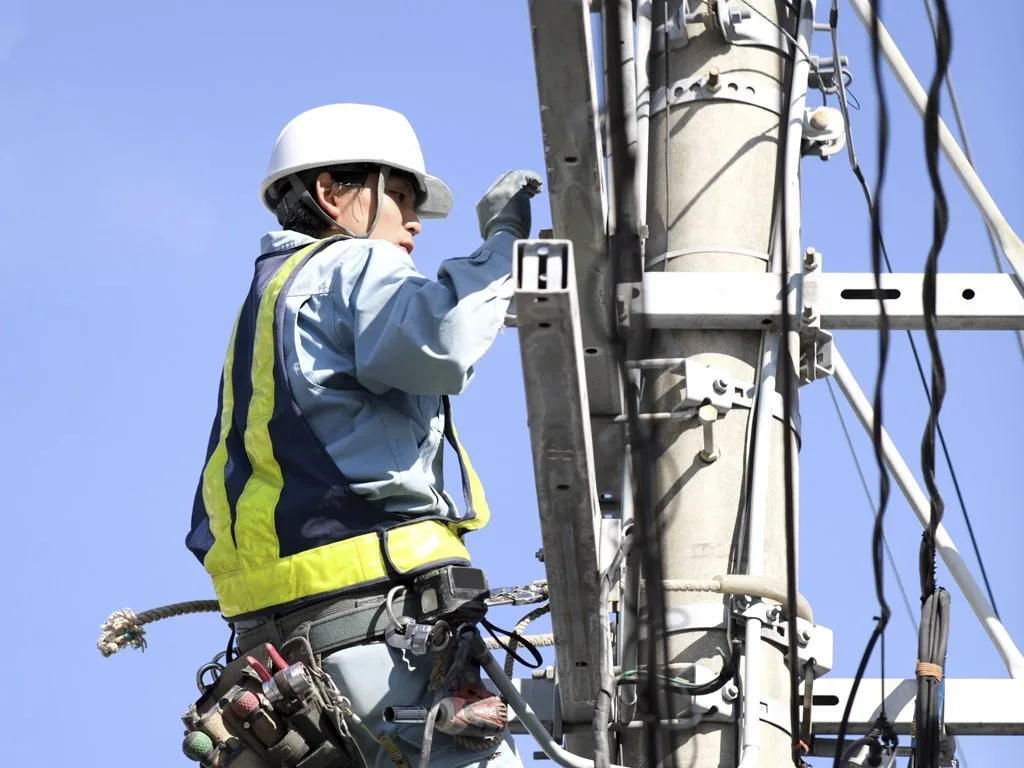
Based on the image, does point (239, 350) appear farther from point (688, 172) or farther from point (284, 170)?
point (688, 172)

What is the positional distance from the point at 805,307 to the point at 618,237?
1.78m

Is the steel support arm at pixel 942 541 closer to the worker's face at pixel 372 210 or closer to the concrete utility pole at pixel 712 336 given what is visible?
the concrete utility pole at pixel 712 336

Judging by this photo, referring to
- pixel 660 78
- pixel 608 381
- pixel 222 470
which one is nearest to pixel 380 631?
pixel 222 470

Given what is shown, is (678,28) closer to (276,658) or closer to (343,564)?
(343,564)

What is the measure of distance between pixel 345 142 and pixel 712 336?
1.30 metres

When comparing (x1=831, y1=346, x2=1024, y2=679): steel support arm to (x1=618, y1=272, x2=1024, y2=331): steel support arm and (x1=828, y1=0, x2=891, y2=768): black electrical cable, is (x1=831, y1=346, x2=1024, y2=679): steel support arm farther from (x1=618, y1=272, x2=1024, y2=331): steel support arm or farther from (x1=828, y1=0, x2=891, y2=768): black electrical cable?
(x1=828, y1=0, x2=891, y2=768): black electrical cable

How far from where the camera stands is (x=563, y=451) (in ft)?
11.9

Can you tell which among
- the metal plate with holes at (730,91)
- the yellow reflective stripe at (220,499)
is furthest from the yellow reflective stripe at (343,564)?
the metal plate with holes at (730,91)

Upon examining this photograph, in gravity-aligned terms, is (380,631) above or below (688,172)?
below

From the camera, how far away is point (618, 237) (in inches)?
107

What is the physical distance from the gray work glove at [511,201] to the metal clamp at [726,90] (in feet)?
1.92

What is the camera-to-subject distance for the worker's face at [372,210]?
195 inches

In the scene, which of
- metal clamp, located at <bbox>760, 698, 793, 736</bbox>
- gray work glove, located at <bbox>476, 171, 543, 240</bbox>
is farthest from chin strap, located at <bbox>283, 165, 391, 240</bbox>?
metal clamp, located at <bbox>760, 698, 793, 736</bbox>

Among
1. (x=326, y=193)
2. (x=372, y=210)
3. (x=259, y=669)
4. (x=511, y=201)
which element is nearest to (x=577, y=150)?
(x=511, y=201)
